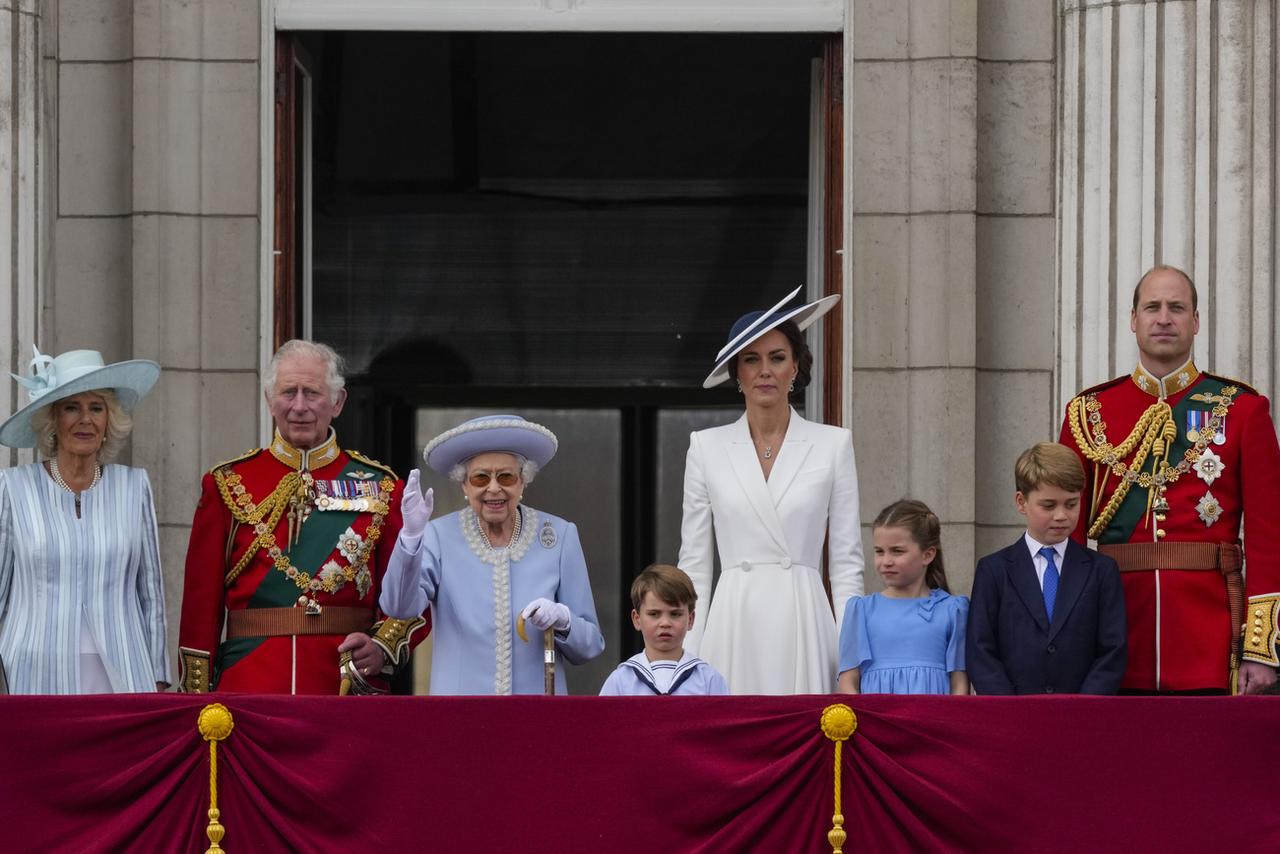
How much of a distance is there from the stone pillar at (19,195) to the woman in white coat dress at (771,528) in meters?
2.85

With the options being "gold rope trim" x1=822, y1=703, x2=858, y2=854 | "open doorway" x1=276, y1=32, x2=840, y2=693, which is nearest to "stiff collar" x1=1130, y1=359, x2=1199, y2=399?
"gold rope trim" x1=822, y1=703, x2=858, y2=854

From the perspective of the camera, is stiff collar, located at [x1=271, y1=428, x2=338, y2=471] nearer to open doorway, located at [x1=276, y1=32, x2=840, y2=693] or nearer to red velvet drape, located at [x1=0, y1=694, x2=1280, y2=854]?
red velvet drape, located at [x1=0, y1=694, x2=1280, y2=854]

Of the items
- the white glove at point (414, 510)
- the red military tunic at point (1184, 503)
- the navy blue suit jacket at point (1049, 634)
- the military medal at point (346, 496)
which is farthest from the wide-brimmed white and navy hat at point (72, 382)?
the red military tunic at point (1184, 503)

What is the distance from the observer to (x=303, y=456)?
22.5 ft

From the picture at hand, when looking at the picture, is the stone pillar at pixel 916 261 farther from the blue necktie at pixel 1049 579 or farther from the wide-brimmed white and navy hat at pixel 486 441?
the wide-brimmed white and navy hat at pixel 486 441

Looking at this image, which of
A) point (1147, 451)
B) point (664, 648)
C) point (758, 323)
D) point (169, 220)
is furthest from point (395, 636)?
point (169, 220)

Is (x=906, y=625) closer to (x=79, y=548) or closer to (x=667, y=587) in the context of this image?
(x=667, y=587)

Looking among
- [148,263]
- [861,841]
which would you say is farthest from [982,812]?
[148,263]

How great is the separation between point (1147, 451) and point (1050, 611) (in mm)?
675

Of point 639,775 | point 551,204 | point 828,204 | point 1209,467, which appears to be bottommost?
point 639,775

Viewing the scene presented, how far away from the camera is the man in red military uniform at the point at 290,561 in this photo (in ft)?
22.0

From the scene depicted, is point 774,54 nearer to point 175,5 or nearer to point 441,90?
point 441,90

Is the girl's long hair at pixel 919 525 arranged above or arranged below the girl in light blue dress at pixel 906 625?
above

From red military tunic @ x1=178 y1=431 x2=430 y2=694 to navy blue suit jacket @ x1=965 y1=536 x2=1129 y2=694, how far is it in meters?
1.64
